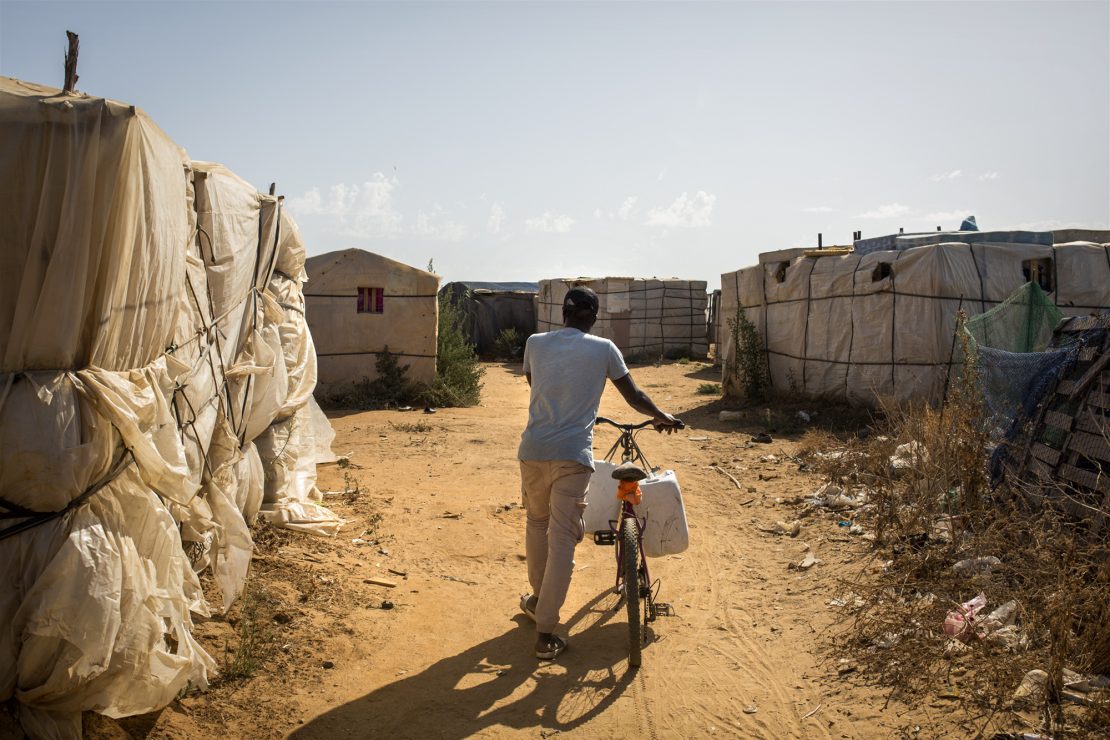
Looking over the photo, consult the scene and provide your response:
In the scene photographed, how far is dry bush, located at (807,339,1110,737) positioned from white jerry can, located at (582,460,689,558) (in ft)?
3.05

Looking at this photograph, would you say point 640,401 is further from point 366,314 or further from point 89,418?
point 366,314

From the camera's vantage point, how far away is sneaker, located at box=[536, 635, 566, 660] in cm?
362

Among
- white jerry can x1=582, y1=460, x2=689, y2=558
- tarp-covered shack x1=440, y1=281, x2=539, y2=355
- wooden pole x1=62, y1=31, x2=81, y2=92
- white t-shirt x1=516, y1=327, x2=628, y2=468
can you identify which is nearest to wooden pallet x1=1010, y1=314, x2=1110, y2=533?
white jerry can x1=582, y1=460, x2=689, y2=558

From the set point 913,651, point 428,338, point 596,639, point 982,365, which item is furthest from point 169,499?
point 428,338

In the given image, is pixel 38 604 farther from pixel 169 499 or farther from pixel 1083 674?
pixel 1083 674

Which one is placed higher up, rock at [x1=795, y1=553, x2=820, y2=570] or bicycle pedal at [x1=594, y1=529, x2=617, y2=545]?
bicycle pedal at [x1=594, y1=529, x2=617, y2=545]

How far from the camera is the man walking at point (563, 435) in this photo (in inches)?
141

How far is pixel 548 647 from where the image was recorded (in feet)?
11.9

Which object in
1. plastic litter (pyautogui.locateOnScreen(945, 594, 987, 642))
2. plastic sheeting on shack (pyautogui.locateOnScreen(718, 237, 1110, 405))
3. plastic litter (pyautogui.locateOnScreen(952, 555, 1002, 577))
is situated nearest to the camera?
plastic litter (pyautogui.locateOnScreen(945, 594, 987, 642))

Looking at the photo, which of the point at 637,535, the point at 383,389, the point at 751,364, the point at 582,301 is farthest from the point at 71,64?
the point at 751,364

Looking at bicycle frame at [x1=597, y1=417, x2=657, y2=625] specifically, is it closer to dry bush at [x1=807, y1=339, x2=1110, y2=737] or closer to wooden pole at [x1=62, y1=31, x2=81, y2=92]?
dry bush at [x1=807, y1=339, x2=1110, y2=737]

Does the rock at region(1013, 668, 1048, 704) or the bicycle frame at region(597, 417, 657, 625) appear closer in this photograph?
the rock at region(1013, 668, 1048, 704)

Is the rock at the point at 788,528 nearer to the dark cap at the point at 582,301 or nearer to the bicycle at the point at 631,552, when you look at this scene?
the bicycle at the point at 631,552

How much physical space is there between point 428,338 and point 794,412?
212 inches
